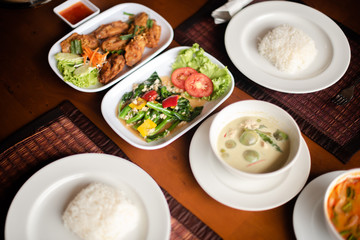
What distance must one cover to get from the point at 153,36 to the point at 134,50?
184 mm

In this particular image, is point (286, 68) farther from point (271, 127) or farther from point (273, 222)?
point (273, 222)

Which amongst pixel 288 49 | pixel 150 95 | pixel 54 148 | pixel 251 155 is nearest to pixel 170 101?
pixel 150 95

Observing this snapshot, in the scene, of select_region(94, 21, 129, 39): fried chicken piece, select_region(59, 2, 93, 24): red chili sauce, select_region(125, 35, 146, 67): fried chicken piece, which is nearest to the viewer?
select_region(125, 35, 146, 67): fried chicken piece

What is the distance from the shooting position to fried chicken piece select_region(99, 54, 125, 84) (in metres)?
1.98

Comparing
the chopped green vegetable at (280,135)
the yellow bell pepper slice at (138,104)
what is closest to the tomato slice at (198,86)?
the yellow bell pepper slice at (138,104)

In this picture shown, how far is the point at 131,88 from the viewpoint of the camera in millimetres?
1957

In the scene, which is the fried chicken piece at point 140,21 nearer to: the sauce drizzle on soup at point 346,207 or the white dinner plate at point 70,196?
the white dinner plate at point 70,196

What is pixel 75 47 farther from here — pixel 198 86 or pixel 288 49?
pixel 288 49

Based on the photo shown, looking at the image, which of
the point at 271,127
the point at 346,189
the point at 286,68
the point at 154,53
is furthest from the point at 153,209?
the point at 286,68

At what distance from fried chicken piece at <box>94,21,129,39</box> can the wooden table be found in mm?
273

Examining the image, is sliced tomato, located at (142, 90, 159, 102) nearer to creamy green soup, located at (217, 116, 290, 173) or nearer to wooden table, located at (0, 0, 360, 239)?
wooden table, located at (0, 0, 360, 239)

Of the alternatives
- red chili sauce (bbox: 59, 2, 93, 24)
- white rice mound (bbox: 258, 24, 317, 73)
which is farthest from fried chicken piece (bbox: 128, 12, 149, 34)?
white rice mound (bbox: 258, 24, 317, 73)

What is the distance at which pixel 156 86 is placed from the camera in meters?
1.96

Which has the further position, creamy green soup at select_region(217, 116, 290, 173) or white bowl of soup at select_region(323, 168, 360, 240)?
creamy green soup at select_region(217, 116, 290, 173)
